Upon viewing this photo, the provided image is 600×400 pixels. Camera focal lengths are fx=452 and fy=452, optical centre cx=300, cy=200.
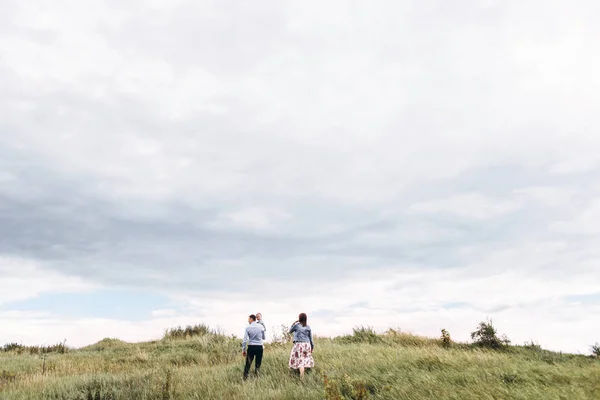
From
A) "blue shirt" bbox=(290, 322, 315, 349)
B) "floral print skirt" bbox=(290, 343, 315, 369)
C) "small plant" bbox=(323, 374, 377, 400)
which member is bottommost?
"small plant" bbox=(323, 374, 377, 400)

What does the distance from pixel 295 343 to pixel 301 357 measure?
0.47m

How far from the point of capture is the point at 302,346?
14062 millimetres

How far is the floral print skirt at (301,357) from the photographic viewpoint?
13.9 meters

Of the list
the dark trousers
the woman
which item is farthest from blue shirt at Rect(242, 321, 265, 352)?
the woman

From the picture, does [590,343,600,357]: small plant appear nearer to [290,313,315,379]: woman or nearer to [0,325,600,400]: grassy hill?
[0,325,600,400]: grassy hill

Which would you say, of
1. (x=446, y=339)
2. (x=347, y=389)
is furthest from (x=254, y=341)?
(x=446, y=339)

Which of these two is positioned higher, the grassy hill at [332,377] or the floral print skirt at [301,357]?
the floral print skirt at [301,357]

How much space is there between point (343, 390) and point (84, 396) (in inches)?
287

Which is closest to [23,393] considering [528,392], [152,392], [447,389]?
[152,392]

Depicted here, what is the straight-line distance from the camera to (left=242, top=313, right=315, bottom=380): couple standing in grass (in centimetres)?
1398

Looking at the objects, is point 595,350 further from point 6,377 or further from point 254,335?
point 6,377

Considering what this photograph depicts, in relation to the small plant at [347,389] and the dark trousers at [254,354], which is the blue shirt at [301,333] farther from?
the small plant at [347,389]

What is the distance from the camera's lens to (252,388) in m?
12.3

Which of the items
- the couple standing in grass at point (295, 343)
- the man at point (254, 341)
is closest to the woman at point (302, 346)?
the couple standing in grass at point (295, 343)
